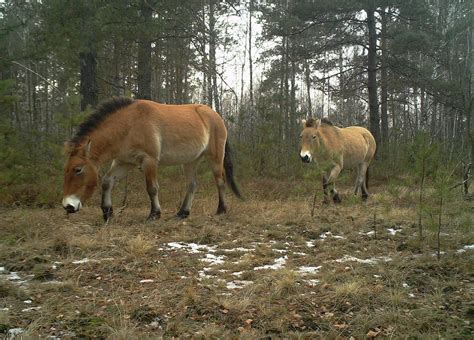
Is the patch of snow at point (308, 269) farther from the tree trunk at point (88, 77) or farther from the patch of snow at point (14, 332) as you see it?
the tree trunk at point (88, 77)

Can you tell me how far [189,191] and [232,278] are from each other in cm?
393

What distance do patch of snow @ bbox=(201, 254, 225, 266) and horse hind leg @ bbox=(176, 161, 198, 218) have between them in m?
2.63

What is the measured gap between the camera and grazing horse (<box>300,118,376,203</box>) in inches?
351

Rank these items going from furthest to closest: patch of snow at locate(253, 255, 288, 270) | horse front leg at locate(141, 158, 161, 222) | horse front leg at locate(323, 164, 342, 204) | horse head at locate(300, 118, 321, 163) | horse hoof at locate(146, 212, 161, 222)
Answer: horse head at locate(300, 118, 321, 163), horse front leg at locate(323, 164, 342, 204), horse hoof at locate(146, 212, 161, 222), horse front leg at locate(141, 158, 161, 222), patch of snow at locate(253, 255, 288, 270)

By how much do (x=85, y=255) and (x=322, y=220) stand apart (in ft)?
14.1

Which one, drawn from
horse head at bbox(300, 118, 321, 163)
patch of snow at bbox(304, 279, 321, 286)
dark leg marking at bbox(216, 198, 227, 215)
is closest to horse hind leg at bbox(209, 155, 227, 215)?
dark leg marking at bbox(216, 198, 227, 215)

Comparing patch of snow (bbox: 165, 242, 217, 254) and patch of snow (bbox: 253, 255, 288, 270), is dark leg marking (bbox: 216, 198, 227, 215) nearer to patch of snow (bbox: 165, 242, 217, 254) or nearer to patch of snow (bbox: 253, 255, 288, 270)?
patch of snow (bbox: 165, 242, 217, 254)

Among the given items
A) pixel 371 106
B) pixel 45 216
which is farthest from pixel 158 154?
pixel 371 106

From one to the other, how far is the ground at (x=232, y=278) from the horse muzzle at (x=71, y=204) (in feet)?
1.19

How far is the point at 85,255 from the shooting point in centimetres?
477

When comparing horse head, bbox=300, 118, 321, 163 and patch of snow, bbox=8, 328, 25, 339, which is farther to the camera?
horse head, bbox=300, 118, 321, 163

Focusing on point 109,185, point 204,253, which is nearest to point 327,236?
point 204,253

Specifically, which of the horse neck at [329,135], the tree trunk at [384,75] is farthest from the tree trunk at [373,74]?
the horse neck at [329,135]

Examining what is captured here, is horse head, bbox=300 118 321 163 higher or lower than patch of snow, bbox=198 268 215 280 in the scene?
higher
